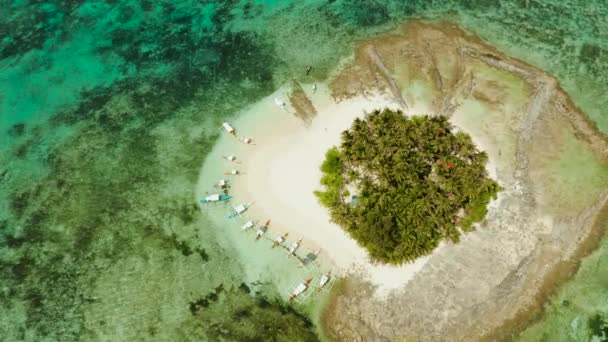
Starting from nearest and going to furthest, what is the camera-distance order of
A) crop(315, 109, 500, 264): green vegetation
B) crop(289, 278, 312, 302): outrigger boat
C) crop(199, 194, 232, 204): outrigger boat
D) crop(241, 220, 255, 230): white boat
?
crop(289, 278, 312, 302): outrigger boat, crop(315, 109, 500, 264): green vegetation, crop(241, 220, 255, 230): white boat, crop(199, 194, 232, 204): outrigger boat

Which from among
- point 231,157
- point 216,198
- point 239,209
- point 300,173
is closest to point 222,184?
point 216,198

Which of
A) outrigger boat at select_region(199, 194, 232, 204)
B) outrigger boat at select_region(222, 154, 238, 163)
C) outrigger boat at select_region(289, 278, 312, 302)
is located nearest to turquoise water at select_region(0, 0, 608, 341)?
outrigger boat at select_region(289, 278, 312, 302)

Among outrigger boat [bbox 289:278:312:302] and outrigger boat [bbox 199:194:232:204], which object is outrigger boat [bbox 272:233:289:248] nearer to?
outrigger boat [bbox 289:278:312:302]

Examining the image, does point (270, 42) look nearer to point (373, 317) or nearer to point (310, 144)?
point (310, 144)

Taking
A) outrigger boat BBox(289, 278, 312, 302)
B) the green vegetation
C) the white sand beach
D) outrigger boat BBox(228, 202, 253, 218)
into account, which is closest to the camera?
outrigger boat BBox(289, 278, 312, 302)

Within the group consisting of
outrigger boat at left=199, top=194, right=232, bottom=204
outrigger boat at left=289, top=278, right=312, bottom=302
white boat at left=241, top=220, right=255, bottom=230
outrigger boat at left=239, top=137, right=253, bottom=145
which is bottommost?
outrigger boat at left=289, top=278, right=312, bottom=302

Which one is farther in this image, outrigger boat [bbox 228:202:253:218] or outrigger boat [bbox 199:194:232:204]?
outrigger boat [bbox 199:194:232:204]

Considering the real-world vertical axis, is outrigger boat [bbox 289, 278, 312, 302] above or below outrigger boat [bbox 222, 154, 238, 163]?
below

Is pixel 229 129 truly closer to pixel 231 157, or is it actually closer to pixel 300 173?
pixel 231 157
